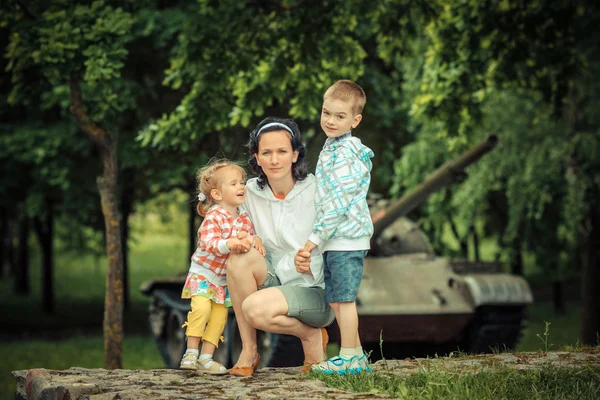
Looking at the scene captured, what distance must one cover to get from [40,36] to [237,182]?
456 cm

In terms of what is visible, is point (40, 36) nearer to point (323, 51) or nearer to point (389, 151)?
point (323, 51)

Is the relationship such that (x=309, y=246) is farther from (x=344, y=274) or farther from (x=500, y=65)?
(x=500, y=65)

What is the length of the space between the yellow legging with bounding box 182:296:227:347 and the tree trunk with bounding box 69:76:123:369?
12.7 ft

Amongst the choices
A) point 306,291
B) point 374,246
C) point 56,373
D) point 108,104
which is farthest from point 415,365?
point 374,246

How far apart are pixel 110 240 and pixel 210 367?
4184mm

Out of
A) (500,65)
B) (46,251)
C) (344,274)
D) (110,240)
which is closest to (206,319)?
(344,274)

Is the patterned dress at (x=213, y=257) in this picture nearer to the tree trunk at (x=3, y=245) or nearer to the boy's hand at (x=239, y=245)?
the boy's hand at (x=239, y=245)

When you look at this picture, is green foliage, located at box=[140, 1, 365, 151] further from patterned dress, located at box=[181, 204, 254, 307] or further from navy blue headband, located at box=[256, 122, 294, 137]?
patterned dress, located at box=[181, 204, 254, 307]

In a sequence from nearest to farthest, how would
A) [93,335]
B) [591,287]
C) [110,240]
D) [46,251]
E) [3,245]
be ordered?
[110,240] → [591,287] → [93,335] → [46,251] → [3,245]

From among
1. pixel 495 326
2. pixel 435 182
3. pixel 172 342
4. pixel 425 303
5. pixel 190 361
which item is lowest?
pixel 172 342

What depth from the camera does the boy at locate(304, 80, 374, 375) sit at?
591 cm

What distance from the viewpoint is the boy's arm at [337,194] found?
5.87 meters

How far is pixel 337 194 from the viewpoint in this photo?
5.91 meters

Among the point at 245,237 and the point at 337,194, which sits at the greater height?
the point at 337,194
